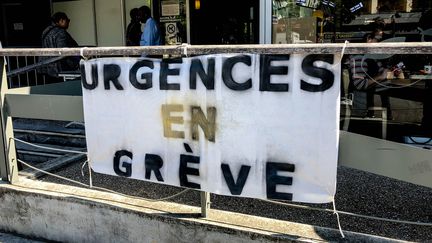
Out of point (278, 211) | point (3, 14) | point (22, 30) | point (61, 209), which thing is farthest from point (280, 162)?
point (3, 14)

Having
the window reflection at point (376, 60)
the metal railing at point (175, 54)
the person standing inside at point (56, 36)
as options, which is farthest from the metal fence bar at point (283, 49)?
the person standing inside at point (56, 36)

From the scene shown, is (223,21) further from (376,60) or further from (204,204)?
(204,204)

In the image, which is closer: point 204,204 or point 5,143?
point 204,204

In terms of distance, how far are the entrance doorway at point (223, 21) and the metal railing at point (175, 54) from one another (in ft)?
14.0

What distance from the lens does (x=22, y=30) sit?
32.2 feet

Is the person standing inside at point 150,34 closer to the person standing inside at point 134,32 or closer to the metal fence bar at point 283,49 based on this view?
the person standing inside at point 134,32

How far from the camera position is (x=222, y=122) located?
2572 millimetres

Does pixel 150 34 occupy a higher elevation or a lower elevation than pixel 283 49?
higher

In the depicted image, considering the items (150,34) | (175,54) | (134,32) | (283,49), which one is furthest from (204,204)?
(134,32)

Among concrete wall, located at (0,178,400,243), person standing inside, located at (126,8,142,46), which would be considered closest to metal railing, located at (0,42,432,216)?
concrete wall, located at (0,178,400,243)

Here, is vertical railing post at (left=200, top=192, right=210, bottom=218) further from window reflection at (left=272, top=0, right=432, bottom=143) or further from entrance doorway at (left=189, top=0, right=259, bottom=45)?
entrance doorway at (left=189, top=0, right=259, bottom=45)

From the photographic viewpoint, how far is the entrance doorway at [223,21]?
7.73m

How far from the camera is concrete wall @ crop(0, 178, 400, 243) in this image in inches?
103

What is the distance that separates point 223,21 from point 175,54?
5605 mm
